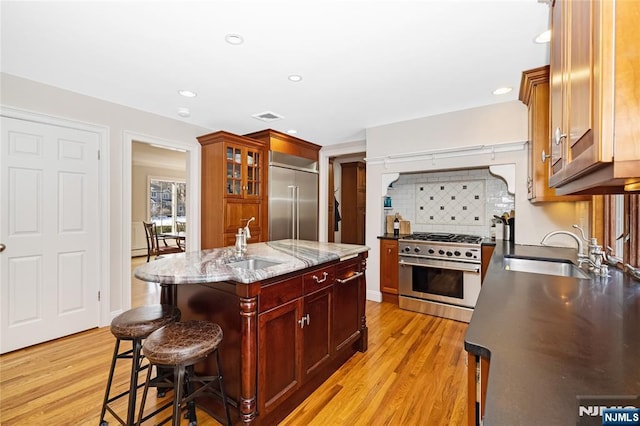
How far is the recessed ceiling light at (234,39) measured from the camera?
2.09m

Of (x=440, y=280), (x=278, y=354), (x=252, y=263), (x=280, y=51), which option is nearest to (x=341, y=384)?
(x=278, y=354)

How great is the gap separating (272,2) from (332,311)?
2136 millimetres

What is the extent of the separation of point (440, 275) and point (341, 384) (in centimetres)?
197

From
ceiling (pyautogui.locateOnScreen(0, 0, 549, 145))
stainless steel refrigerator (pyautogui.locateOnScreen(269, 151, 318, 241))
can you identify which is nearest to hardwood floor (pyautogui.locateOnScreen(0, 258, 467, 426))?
stainless steel refrigerator (pyautogui.locateOnScreen(269, 151, 318, 241))

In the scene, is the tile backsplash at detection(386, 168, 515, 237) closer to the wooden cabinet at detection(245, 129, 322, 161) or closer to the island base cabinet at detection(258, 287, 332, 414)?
the wooden cabinet at detection(245, 129, 322, 161)

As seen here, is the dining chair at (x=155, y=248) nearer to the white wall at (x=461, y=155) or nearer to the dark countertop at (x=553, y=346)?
the white wall at (x=461, y=155)

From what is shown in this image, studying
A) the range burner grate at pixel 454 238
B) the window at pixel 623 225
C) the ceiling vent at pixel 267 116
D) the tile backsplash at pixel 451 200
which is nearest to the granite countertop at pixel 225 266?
the range burner grate at pixel 454 238

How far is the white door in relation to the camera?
2672 mm

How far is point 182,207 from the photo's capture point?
8.59m

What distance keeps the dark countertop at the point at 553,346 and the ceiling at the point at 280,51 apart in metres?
1.71

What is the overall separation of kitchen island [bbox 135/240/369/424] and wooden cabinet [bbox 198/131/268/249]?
1675 millimetres

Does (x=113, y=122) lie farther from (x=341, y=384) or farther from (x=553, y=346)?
(x=553, y=346)

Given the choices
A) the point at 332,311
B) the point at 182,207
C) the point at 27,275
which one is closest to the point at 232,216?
the point at 27,275

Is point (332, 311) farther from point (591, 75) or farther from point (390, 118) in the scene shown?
point (390, 118)
